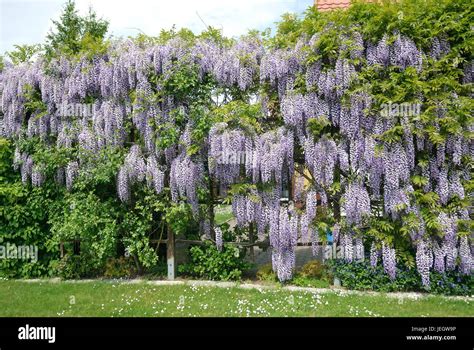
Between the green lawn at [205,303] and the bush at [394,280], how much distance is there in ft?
0.80

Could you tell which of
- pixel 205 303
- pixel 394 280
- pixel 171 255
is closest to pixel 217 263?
pixel 171 255

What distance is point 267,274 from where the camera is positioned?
570 centimetres

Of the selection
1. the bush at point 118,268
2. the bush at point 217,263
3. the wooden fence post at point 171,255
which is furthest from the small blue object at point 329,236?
the bush at point 118,268

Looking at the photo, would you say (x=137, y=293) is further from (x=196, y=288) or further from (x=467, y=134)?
(x=467, y=134)

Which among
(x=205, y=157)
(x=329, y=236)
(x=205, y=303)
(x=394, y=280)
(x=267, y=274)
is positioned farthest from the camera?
(x=267, y=274)

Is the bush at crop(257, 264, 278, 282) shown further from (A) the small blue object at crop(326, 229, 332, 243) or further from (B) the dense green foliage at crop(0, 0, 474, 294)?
(A) the small blue object at crop(326, 229, 332, 243)

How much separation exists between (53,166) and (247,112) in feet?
9.71

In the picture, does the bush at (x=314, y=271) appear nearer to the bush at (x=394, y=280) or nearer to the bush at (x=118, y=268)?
the bush at (x=394, y=280)

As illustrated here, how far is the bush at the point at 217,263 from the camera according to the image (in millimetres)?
5707

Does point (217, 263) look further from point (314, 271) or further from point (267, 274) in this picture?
point (314, 271)

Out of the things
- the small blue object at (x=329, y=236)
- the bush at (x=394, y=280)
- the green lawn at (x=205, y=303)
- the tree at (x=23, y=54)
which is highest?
the tree at (x=23, y=54)

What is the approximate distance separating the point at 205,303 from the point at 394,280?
8.04ft

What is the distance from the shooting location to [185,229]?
5766mm

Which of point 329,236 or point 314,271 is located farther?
point 314,271
